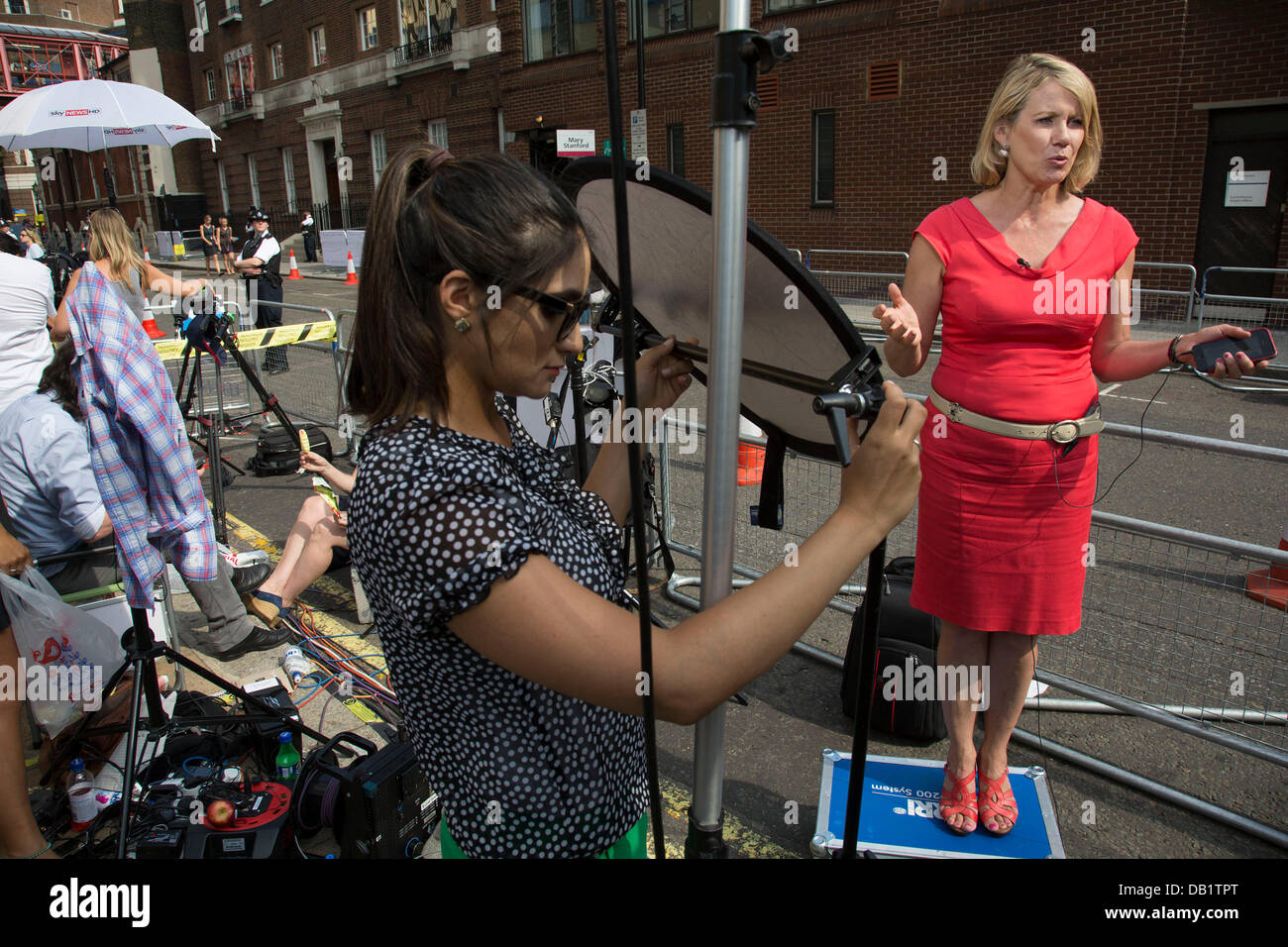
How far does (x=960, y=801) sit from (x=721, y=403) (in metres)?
2.11

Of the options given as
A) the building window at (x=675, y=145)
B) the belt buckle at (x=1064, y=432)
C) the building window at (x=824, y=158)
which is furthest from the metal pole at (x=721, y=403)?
the building window at (x=675, y=145)

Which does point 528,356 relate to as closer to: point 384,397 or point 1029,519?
point 384,397

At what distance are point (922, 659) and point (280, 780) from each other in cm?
230

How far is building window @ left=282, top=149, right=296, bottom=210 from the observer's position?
1400 inches

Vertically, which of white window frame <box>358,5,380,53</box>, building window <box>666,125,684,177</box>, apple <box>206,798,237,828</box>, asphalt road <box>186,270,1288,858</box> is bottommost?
asphalt road <box>186,270,1288,858</box>

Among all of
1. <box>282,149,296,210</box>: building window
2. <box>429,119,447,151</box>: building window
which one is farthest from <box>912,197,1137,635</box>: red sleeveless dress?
<box>282,149,296,210</box>: building window

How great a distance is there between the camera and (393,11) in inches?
1115

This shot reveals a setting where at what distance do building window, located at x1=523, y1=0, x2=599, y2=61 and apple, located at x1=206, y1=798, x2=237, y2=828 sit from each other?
20.8m

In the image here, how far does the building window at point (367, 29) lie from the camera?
2956 cm

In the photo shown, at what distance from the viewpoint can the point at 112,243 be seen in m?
5.62

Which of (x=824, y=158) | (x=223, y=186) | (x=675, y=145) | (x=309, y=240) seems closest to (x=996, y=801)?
(x=824, y=158)

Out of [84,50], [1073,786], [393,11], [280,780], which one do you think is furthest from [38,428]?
[84,50]

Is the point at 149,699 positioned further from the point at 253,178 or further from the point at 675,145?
the point at 253,178

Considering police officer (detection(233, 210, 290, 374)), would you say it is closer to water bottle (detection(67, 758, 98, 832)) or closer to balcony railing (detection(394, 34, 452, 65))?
water bottle (detection(67, 758, 98, 832))
